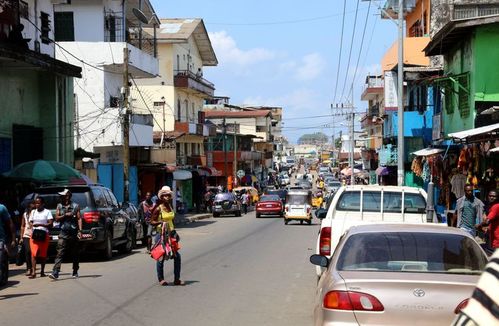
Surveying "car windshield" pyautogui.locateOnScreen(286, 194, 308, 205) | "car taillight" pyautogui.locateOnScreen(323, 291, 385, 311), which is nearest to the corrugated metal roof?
"car windshield" pyautogui.locateOnScreen(286, 194, 308, 205)

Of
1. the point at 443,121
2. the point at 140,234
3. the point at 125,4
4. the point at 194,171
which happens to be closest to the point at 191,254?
the point at 140,234

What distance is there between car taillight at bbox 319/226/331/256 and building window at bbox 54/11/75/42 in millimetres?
28024

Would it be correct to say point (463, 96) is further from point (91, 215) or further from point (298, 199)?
point (91, 215)

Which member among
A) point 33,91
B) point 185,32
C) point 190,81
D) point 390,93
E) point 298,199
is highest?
point 185,32

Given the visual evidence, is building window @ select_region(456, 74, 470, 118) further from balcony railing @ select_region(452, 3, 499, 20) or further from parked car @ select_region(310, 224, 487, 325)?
parked car @ select_region(310, 224, 487, 325)

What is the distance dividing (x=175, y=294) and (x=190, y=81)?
43.5 meters

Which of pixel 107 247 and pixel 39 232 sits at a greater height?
pixel 39 232

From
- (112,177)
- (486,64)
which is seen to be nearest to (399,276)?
(486,64)

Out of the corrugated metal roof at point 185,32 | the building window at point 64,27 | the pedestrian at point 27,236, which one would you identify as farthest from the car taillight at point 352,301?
the corrugated metal roof at point 185,32

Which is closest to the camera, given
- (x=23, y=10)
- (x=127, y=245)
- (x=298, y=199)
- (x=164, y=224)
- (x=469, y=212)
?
(x=164, y=224)

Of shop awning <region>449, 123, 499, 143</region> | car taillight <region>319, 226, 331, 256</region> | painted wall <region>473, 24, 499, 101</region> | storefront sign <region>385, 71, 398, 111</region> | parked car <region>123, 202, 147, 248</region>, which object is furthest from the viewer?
storefront sign <region>385, 71, 398, 111</region>

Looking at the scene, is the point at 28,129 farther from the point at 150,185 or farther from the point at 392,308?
the point at 392,308

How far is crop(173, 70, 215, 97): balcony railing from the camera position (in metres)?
54.0

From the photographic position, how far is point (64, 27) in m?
37.2
